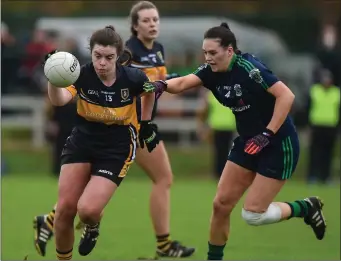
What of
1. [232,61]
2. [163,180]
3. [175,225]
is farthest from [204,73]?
[175,225]

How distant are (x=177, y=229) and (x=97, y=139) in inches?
141

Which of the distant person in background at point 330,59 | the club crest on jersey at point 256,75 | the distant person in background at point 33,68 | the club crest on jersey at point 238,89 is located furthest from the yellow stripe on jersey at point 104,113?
the distant person in background at point 33,68

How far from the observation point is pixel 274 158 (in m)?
8.14

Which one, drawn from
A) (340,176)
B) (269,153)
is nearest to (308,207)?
(269,153)

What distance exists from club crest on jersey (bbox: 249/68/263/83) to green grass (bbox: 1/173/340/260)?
→ 195cm

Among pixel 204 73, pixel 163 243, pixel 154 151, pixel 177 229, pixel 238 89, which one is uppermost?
pixel 204 73

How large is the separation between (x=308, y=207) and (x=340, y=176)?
411 inches

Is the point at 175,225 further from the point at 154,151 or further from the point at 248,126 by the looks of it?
the point at 248,126

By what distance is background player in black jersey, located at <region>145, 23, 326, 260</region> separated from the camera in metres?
7.94

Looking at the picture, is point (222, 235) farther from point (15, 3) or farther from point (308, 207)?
point (15, 3)

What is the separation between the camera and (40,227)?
924cm

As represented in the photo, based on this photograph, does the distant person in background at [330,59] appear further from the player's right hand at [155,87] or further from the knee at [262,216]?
the player's right hand at [155,87]

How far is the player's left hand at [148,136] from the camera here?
8.34 meters

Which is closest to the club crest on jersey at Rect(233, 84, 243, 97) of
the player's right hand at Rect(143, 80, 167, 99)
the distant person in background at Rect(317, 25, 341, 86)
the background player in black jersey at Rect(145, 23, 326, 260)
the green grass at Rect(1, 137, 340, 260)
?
the background player in black jersey at Rect(145, 23, 326, 260)
